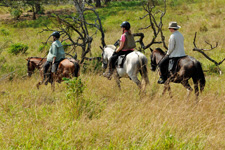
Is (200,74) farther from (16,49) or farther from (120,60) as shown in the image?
(16,49)

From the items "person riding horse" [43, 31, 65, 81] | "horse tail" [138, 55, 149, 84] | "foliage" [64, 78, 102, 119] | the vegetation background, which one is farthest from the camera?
"person riding horse" [43, 31, 65, 81]

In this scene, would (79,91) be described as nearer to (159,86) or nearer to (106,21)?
(159,86)

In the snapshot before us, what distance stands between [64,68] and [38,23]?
710 inches

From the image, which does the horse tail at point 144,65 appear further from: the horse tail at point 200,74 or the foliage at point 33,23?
the foliage at point 33,23

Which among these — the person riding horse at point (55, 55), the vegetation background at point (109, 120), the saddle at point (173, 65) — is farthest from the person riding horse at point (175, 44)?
the person riding horse at point (55, 55)

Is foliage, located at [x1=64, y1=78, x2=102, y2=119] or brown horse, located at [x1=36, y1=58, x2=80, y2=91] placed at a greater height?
brown horse, located at [x1=36, y1=58, x2=80, y2=91]

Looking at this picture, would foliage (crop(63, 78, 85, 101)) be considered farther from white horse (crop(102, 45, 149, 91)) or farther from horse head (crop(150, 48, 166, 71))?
horse head (crop(150, 48, 166, 71))

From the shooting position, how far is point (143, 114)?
5141 mm

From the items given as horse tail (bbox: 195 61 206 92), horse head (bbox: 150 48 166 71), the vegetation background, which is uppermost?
horse head (bbox: 150 48 166 71)

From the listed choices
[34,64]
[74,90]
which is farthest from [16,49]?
[74,90]

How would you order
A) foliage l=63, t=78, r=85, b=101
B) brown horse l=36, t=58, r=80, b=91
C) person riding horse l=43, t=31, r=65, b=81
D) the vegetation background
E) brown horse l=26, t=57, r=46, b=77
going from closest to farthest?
the vegetation background
foliage l=63, t=78, r=85, b=101
brown horse l=36, t=58, r=80, b=91
person riding horse l=43, t=31, r=65, b=81
brown horse l=26, t=57, r=46, b=77

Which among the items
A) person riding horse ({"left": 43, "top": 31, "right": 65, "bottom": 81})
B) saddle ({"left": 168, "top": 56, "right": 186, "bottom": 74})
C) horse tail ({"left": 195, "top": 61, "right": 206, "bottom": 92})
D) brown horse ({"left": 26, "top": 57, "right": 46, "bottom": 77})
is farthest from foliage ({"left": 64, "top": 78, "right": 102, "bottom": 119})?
brown horse ({"left": 26, "top": 57, "right": 46, "bottom": 77})

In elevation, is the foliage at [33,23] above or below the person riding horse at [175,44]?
above

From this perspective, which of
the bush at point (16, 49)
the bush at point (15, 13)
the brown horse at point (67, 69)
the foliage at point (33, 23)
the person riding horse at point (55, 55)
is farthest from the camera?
the bush at point (15, 13)
